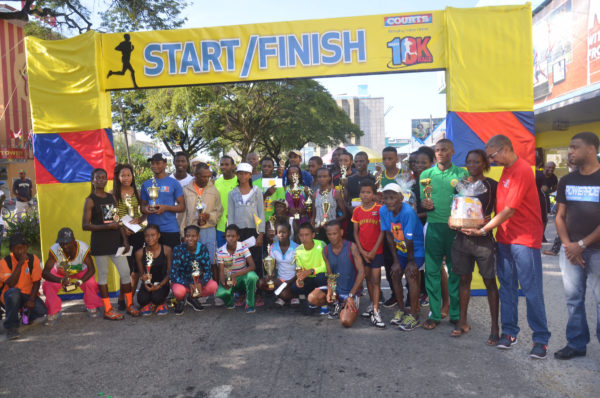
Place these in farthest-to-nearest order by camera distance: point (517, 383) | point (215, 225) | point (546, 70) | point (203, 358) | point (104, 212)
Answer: point (546, 70)
point (215, 225)
point (104, 212)
point (203, 358)
point (517, 383)

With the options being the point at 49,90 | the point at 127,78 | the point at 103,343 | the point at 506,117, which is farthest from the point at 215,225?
the point at 506,117

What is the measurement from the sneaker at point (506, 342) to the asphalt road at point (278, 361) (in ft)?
0.20

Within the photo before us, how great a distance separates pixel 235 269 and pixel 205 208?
987mm

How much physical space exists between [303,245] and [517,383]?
2835 millimetres

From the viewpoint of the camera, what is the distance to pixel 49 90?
6262mm

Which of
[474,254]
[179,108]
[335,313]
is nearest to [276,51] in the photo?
[335,313]

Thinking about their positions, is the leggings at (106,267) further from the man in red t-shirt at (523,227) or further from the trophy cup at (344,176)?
the man in red t-shirt at (523,227)

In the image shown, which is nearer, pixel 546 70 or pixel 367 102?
pixel 546 70

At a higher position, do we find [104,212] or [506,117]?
[506,117]

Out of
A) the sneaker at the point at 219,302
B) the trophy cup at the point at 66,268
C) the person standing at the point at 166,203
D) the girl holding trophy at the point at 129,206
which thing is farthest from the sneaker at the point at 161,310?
the trophy cup at the point at 66,268

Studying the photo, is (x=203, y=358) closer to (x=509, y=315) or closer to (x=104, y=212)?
(x=104, y=212)

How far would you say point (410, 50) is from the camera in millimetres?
5777

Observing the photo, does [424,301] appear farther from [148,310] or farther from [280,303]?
[148,310]

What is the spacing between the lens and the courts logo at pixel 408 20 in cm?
575
